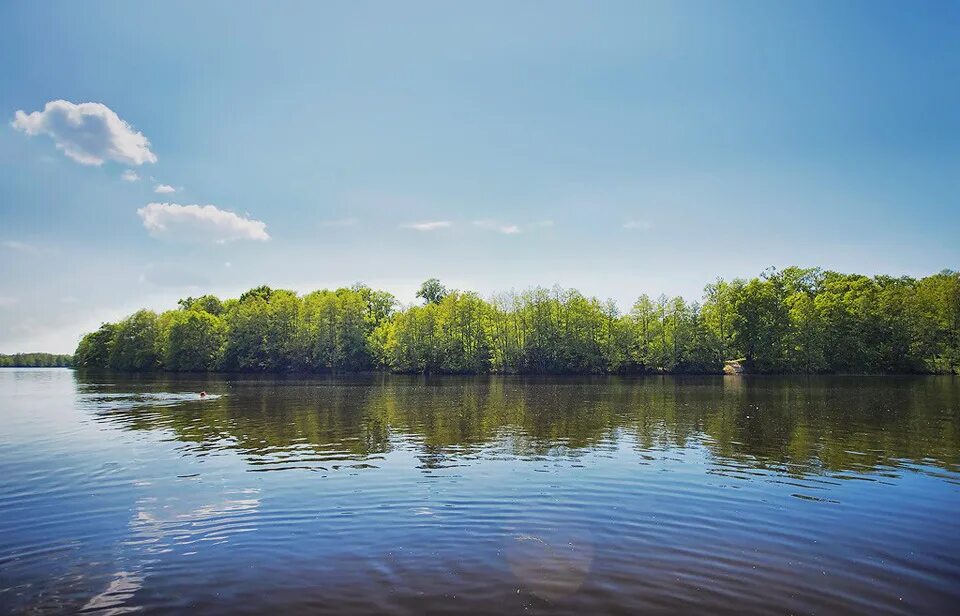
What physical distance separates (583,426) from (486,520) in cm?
2171

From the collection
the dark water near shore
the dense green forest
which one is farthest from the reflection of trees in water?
the dense green forest

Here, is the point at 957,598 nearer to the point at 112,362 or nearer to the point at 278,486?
the point at 278,486

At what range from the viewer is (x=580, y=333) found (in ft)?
457

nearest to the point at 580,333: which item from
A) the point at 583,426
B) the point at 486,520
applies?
the point at 583,426

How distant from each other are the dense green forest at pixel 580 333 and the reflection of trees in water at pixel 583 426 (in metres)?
66.3

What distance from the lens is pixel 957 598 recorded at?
10.7 m

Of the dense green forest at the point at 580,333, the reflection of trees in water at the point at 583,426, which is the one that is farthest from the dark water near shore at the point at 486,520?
the dense green forest at the point at 580,333

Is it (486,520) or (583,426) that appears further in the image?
(583,426)

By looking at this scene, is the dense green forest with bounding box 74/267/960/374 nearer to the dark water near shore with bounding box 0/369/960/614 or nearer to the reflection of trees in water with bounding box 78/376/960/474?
the reflection of trees in water with bounding box 78/376/960/474

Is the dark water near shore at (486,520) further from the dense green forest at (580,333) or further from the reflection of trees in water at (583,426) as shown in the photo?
the dense green forest at (580,333)

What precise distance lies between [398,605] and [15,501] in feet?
54.9

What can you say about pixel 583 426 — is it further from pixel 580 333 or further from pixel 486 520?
pixel 580 333

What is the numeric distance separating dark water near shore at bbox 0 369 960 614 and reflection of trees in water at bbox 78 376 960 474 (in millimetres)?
342

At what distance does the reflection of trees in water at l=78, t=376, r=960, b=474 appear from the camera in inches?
1065
